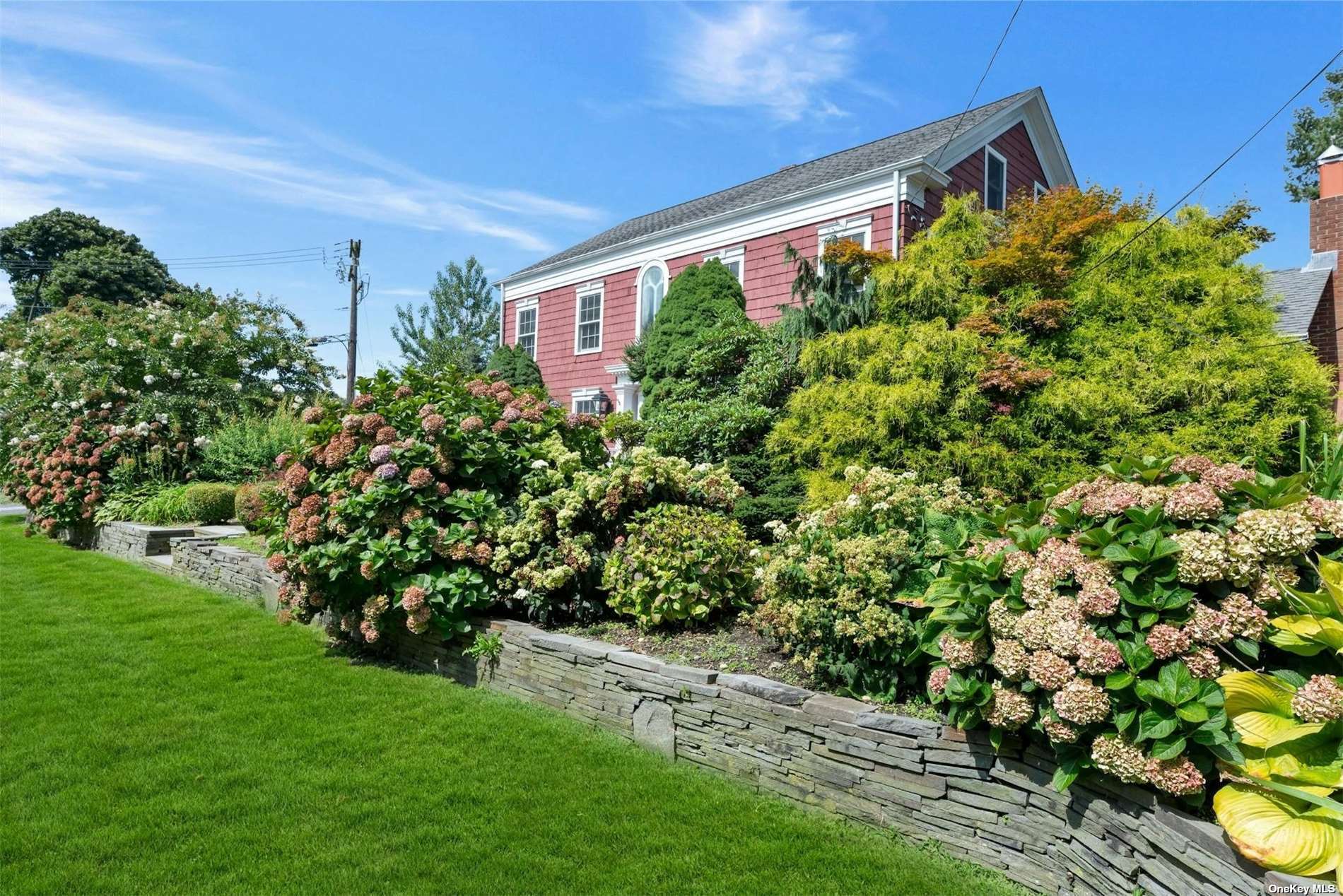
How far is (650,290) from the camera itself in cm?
1392

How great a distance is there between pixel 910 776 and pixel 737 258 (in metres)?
10.6

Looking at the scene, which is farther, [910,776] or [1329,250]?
[1329,250]

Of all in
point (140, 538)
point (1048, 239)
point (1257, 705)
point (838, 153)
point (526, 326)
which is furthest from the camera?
point (526, 326)

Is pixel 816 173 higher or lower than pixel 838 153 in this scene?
lower

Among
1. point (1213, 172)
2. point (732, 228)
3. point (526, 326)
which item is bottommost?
point (1213, 172)

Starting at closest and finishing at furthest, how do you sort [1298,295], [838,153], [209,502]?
[209,502]
[1298,295]
[838,153]

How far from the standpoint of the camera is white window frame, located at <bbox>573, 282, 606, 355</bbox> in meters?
14.9

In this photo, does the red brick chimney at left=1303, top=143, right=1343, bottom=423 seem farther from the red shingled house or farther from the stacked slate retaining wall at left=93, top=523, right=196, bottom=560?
the stacked slate retaining wall at left=93, top=523, right=196, bottom=560

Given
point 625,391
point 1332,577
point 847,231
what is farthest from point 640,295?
point 1332,577

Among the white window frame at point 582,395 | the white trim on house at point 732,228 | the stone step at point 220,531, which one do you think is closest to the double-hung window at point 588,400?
the white window frame at point 582,395

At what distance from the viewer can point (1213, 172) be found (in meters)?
4.85

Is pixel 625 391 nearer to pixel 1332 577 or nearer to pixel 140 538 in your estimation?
pixel 140 538

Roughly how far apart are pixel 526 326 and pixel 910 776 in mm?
15194

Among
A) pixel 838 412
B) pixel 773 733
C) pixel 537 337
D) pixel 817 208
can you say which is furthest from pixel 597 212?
pixel 773 733
